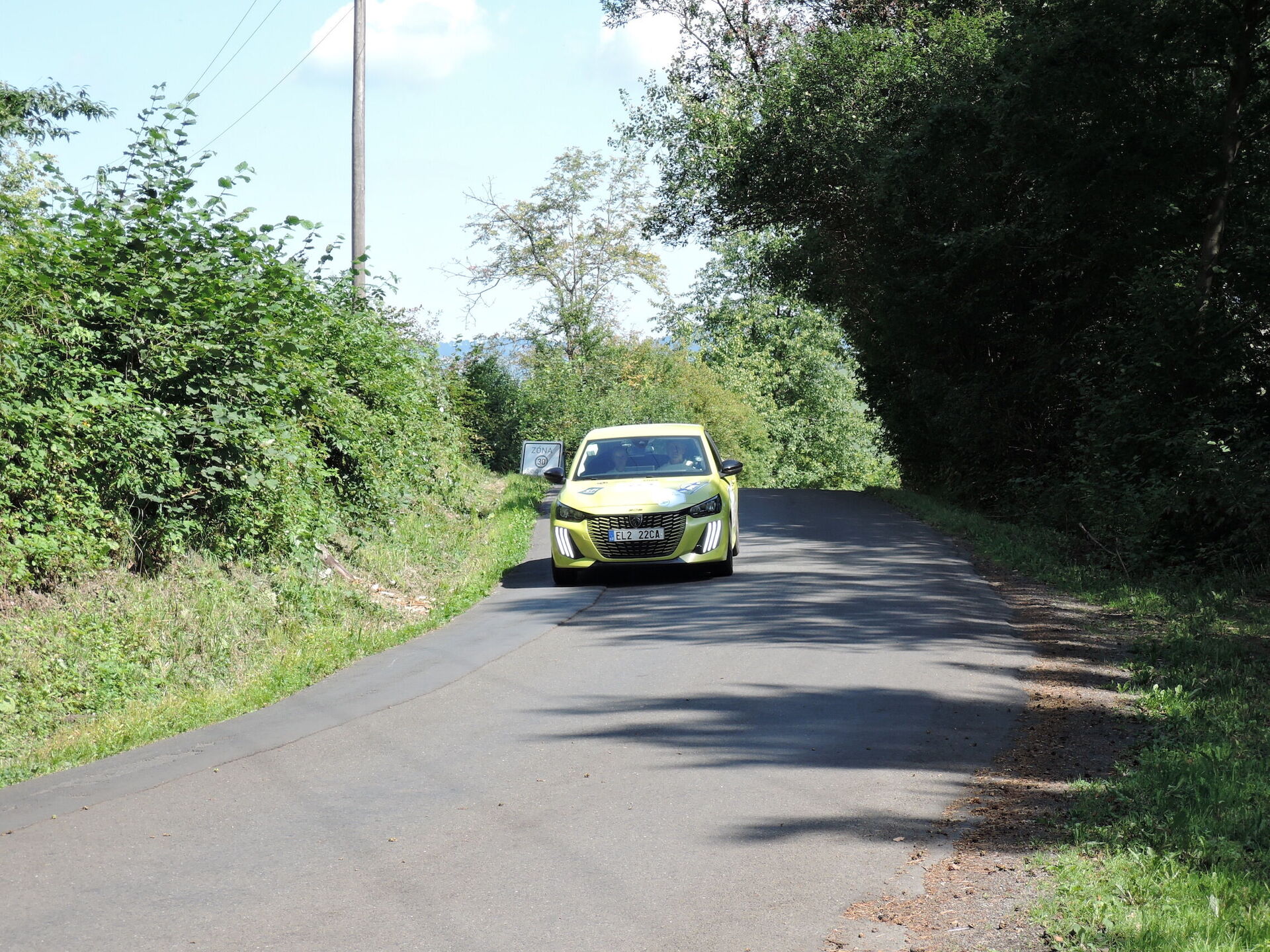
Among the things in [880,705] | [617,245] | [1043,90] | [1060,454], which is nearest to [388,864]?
[880,705]

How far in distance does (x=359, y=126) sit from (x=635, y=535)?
10197 millimetres

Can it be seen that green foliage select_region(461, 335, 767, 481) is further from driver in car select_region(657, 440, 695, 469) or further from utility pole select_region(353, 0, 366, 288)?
driver in car select_region(657, 440, 695, 469)

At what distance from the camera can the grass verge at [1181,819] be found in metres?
4.32

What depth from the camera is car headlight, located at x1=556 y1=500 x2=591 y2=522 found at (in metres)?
14.2

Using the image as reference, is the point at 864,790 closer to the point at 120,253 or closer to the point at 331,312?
the point at 120,253

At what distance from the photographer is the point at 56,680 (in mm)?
8305

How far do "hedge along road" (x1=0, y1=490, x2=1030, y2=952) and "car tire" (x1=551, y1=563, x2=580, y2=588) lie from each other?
3199mm

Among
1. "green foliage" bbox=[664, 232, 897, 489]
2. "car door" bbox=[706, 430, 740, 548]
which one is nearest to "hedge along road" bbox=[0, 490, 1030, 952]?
"car door" bbox=[706, 430, 740, 548]

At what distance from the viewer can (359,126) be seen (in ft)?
67.0

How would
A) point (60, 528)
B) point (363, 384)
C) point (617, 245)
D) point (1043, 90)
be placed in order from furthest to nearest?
point (617, 245) → point (1043, 90) → point (363, 384) → point (60, 528)

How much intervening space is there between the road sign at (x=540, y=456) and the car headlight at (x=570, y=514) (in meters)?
11.9

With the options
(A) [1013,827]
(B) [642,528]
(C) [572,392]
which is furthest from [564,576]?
(C) [572,392]

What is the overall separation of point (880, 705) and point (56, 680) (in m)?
5.53

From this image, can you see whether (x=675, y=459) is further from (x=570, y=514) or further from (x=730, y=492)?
(x=570, y=514)
